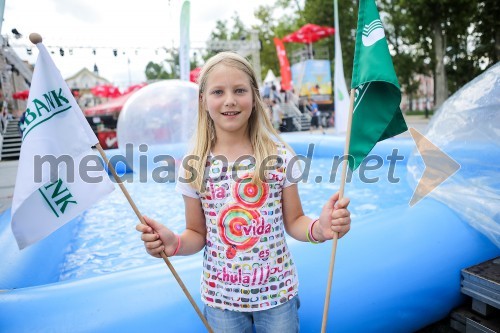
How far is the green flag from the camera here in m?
1.37

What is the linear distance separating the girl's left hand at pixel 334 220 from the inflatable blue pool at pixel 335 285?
613 millimetres

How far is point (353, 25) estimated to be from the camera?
22250 millimetres

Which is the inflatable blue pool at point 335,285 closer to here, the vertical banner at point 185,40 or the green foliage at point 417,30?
the vertical banner at point 185,40

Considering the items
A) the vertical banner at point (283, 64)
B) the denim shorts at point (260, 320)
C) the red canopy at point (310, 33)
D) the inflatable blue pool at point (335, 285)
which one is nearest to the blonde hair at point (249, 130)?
the denim shorts at point (260, 320)

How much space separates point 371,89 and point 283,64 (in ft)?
54.0

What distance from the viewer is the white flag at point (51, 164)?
1.20m

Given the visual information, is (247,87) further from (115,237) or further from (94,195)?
(115,237)

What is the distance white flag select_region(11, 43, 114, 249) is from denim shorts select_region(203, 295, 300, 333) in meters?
0.63

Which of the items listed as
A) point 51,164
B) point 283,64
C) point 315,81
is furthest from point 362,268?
point 315,81

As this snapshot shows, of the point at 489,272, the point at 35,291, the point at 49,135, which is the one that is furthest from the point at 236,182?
the point at 489,272

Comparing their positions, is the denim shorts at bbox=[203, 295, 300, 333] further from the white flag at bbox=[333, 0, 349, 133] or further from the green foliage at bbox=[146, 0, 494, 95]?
the green foliage at bbox=[146, 0, 494, 95]

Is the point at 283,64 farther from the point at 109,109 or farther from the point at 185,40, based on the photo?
the point at 185,40

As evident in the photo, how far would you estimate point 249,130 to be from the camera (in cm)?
148

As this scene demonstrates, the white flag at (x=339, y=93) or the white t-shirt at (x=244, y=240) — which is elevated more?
the white flag at (x=339, y=93)
